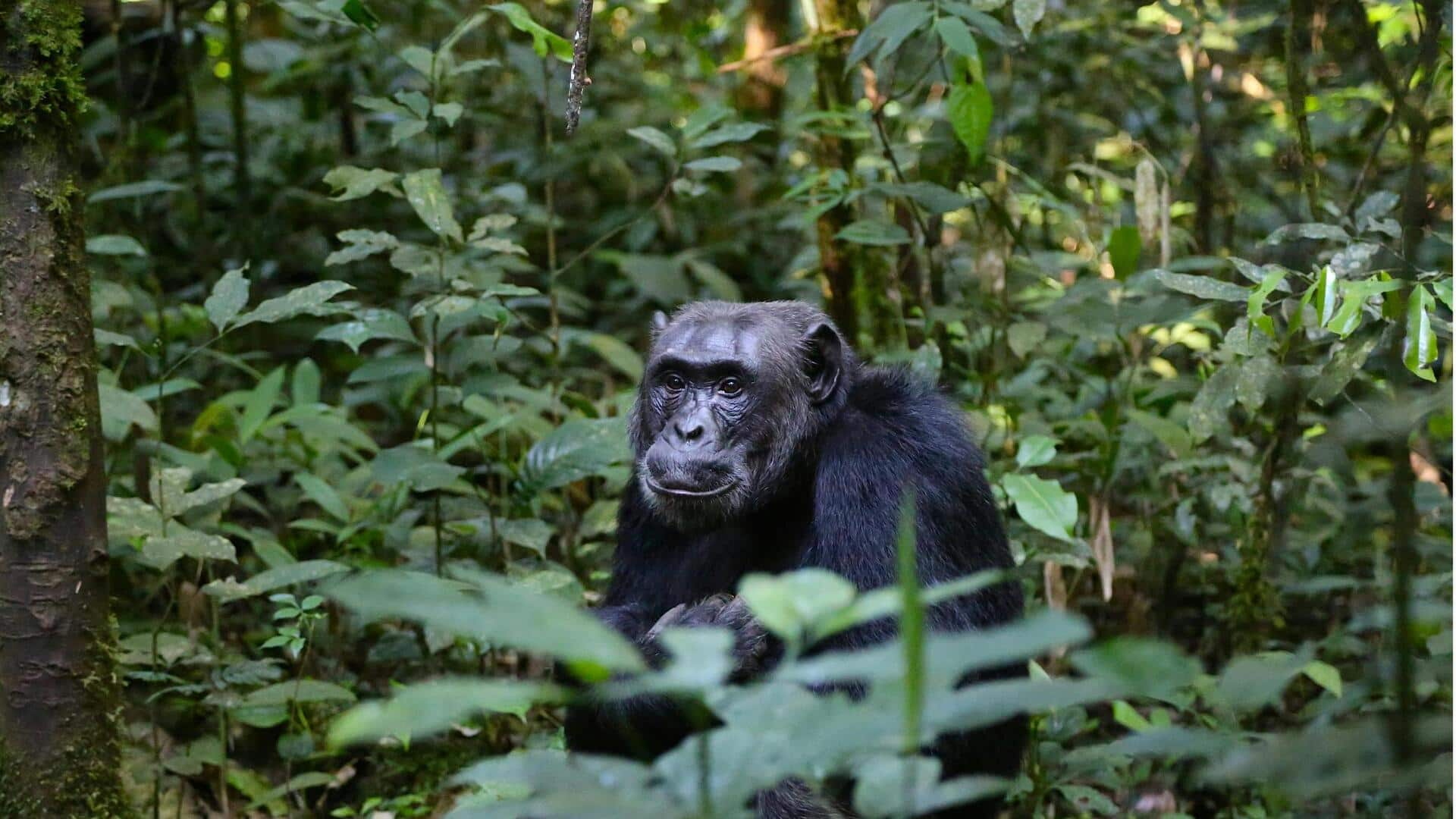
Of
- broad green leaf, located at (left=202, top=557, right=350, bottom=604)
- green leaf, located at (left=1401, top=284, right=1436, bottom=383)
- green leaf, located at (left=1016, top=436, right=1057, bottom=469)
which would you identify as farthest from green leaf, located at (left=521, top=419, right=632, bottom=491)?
green leaf, located at (left=1401, top=284, right=1436, bottom=383)

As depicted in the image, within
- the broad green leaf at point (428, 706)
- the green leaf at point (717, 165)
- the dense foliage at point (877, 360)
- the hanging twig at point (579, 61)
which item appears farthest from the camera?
the green leaf at point (717, 165)

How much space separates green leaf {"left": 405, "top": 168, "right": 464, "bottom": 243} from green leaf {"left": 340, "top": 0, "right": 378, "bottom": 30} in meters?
0.64

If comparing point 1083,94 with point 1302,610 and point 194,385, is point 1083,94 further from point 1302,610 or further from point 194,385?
point 194,385

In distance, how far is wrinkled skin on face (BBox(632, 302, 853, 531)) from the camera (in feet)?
14.9

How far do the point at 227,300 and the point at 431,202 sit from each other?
95cm

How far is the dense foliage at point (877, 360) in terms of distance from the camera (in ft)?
5.65

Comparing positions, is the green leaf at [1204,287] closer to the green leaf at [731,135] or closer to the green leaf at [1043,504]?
the green leaf at [1043,504]

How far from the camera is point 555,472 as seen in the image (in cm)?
581

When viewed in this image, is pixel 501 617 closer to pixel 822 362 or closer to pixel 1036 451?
pixel 822 362

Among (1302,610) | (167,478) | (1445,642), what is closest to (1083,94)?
(1302,610)

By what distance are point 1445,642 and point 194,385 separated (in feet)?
17.3

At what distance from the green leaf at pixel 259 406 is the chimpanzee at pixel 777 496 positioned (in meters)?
2.45

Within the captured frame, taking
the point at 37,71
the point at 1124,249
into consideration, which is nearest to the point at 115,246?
the point at 37,71

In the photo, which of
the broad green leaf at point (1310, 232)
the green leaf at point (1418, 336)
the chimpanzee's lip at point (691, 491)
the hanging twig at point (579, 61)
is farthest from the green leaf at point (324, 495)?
the green leaf at point (1418, 336)
